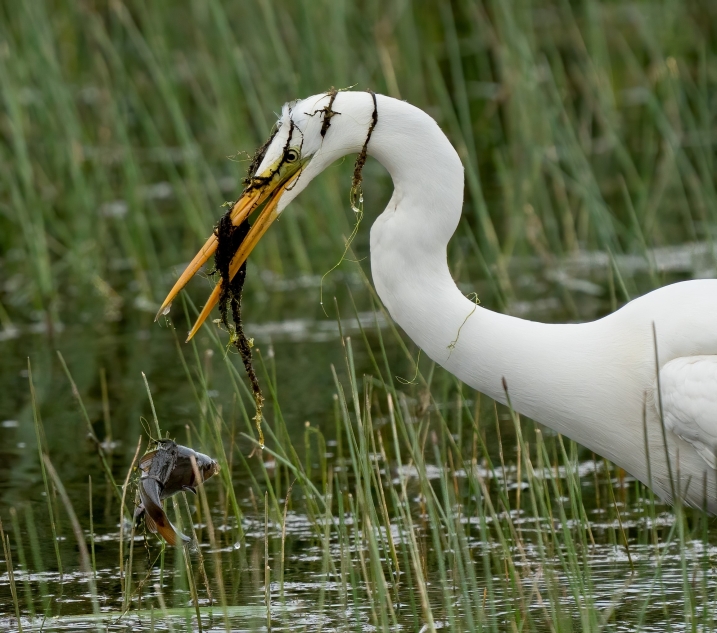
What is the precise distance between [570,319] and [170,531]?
12.3 feet

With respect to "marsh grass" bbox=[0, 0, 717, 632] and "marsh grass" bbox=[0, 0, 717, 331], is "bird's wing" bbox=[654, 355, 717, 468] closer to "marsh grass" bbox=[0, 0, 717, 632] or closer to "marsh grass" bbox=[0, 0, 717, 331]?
"marsh grass" bbox=[0, 0, 717, 632]

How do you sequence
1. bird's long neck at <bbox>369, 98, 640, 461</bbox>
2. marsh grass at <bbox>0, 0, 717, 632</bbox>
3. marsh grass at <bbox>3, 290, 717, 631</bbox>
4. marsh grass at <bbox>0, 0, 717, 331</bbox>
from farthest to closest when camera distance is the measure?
marsh grass at <bbox>0, 0, 717, 331</bbox>
marsh grass at <bbox>0, 0, 717, 632</bbox>
bird's long neck at <bbox>369, 98, 640, 461</bbox>
marsh grass at <bbox>3, 290, 717, 631</bbox>

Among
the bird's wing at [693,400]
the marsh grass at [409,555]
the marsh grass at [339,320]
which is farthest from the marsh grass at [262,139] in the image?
the bird's wing at [693,400]

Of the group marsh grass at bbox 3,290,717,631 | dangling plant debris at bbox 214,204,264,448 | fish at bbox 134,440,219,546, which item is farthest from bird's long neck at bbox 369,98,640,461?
fish at bbox 134,440,219,546

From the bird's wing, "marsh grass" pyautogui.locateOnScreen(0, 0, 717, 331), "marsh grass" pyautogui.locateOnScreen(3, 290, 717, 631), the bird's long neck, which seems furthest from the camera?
"marsh grass" pyautogui.locateOnScreen(0, 0, 717, 331)

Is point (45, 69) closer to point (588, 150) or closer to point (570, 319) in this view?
point (570, 319)

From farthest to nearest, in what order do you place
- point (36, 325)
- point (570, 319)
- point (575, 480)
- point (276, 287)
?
point (276, 287)
point (36, 325)
point (570, 319)
point (575, 480)

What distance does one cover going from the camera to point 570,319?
6906mm

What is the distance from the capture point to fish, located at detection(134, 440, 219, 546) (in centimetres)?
353

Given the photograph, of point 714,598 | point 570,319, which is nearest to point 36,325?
point 570,319

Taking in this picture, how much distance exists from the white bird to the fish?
13.1 inches

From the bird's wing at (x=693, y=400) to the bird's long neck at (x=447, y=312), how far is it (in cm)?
18

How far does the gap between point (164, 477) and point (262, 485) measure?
57.8 inches

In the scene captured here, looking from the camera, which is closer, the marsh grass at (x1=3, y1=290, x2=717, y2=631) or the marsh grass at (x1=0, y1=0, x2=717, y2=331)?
the marsh grass at (x1=3, y1=290, x2=717, y2=631)
